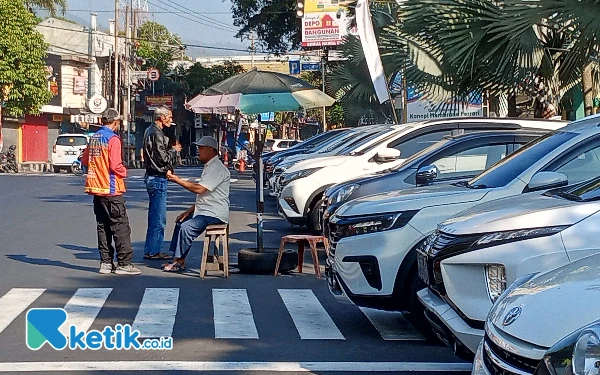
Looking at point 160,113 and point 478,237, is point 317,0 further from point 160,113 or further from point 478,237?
point 478,237

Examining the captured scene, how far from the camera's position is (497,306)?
430cm

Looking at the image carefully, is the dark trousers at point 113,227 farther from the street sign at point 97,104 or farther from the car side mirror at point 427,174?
the street sign at point 97,104

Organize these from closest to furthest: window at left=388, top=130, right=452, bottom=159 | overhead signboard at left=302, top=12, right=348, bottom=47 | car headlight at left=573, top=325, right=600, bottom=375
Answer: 1. car headlight at left=573, top=325, right=600, bottom=375
2. window at left=388, top=130, right=452, bottom=159
3. overhead signboard at left=302, top=12, right=348, bottom=47

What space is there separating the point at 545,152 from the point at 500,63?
706 cm

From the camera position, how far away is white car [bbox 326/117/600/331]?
730 cm

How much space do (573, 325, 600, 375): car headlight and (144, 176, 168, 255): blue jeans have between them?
29.4 feet

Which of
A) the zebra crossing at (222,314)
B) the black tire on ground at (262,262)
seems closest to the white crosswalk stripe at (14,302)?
the zebra crossing at (222,314)

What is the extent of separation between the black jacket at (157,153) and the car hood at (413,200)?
4.23 m

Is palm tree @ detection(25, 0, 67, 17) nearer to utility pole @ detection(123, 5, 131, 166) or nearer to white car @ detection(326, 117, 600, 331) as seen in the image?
utility pole @ detection(123, 5, 131, 166)

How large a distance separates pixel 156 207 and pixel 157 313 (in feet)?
11.6

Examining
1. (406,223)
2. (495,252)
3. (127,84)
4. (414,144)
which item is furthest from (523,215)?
(127,84)

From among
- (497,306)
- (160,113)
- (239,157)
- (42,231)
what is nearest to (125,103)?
(239,157)

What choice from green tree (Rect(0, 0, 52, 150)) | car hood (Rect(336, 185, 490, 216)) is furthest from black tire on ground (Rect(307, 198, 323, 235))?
green tree (Rect(0, 0, 52, 150))

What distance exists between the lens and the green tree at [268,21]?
4375 centimetres
